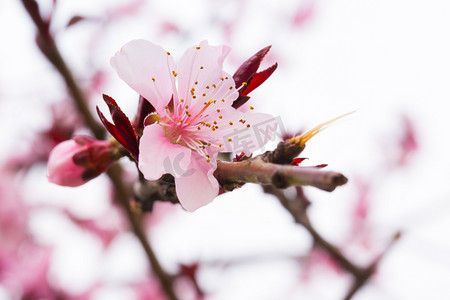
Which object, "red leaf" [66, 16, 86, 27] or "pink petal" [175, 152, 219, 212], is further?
"red leaf" [66, 16, 86, 27]

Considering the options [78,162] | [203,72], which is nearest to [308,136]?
[203,72]

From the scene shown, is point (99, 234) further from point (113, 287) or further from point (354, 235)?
point (354, 235)

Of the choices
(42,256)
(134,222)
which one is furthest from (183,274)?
(42,256)

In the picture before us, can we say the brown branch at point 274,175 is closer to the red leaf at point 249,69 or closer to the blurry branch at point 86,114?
the red leaf at point 249,69

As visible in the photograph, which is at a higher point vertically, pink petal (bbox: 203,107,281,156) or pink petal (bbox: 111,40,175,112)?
pink petal (bbox: 111,40,175,112)

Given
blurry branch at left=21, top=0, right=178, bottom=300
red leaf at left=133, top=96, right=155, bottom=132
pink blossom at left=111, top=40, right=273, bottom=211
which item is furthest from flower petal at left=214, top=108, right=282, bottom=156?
blurry branch at left=21, top=0, right=178, bottom=300

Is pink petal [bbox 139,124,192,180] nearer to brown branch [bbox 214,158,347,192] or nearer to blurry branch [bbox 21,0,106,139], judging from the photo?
Answer: brown branch [bbox 214,158,347,192]

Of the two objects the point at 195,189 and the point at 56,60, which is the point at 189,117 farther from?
the point at 56,60
